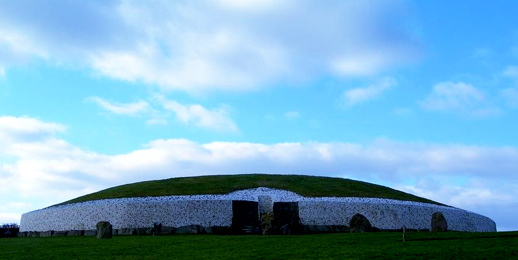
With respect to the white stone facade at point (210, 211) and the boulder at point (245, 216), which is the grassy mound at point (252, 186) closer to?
the white stone facade at point (210, 211)

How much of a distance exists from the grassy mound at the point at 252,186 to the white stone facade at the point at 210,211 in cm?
152

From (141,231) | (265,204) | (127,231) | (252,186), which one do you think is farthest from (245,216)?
(127,231)

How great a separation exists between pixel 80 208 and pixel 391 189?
83.7 ft

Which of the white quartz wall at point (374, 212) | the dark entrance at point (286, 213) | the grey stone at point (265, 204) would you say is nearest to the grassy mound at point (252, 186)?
the white quartz wall at point (374, 212)

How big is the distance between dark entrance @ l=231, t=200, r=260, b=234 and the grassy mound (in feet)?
8.20

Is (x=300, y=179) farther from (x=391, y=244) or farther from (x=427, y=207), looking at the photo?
(x=391, y=244)

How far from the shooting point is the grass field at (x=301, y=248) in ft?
70.6

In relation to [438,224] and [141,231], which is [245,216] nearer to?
[141,231]

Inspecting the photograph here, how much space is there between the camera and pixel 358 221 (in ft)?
116

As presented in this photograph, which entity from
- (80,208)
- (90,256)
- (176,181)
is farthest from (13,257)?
(176,181)

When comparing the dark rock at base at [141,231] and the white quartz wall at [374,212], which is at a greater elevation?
the white quartz wall at [374,212]

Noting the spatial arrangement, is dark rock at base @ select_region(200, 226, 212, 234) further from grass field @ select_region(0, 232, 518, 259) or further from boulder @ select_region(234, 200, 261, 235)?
grass field @ select_region(0, 232, 518, 259)

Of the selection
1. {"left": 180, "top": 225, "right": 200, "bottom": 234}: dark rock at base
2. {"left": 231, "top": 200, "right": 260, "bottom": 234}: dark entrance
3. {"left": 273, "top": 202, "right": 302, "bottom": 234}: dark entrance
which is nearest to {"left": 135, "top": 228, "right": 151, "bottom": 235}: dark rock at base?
{"left": 180, "top": 225, "right": 200, "bottom": 234}: dark rock at base

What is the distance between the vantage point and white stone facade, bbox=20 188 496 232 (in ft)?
134
